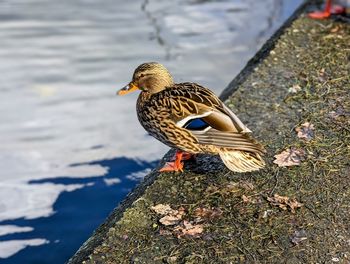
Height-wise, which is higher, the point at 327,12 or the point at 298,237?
the point at 327,12

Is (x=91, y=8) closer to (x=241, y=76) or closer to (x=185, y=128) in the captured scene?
(x=241, y=76)

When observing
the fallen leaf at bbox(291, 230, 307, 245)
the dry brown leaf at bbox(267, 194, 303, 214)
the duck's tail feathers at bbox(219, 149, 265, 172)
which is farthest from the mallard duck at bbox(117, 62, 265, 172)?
the fallen leaf at bbox(291, 230, 307, 245)

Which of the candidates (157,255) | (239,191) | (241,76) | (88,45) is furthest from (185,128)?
(88,45)

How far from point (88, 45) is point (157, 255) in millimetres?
5243

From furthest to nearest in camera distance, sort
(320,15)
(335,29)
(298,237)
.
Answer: (320,15)
(335,29)
(298,237)

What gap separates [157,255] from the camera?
383cm

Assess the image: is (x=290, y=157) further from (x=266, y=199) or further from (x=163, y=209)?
(x=163, y=209)

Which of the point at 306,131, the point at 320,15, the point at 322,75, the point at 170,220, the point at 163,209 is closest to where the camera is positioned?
the point at 170,220

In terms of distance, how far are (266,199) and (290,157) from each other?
0.54 meters

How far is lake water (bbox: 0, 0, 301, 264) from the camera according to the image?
579cm

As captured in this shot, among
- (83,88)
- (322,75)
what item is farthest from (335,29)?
(83,88)

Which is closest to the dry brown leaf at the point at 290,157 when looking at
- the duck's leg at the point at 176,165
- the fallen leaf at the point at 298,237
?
the duck's leg at the point at 176,165

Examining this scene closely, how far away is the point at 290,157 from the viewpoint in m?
4.70

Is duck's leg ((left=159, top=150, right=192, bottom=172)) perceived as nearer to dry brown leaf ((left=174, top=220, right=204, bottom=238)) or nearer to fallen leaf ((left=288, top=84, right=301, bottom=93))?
dry brown leaf ((left=174, top=220, right=204, bottom=238))
